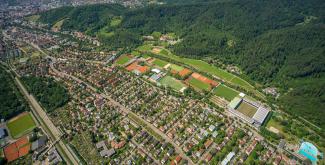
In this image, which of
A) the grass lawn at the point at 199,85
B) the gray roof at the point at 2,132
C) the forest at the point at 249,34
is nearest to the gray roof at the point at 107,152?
the gray roof at the point at 2,132

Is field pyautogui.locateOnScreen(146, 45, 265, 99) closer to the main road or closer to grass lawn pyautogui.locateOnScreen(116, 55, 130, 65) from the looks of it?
grass lawn pyautogui.locateOnScreen(116, 55, 130, 65)

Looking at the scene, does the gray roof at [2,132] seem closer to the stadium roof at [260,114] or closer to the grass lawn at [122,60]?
the grass lawn at [122,60]

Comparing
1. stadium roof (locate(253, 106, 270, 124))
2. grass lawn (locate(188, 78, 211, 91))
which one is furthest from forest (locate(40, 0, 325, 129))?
grass lawn (locate(188, 78, 211, 91))

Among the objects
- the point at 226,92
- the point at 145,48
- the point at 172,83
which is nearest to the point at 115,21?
the point at 145,48

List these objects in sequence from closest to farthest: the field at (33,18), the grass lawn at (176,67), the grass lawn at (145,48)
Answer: the grass lawn at (176,67)
the grass lawn at (145,48)
the field at (33,18)

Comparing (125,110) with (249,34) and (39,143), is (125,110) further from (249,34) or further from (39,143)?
(249,34)

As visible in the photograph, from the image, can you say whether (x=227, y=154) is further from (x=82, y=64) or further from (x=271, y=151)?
(x=82, y=64)

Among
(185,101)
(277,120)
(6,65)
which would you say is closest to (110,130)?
(185,101)

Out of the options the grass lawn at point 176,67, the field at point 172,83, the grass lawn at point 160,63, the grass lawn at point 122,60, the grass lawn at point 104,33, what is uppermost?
the grass lawn at point 176,67
